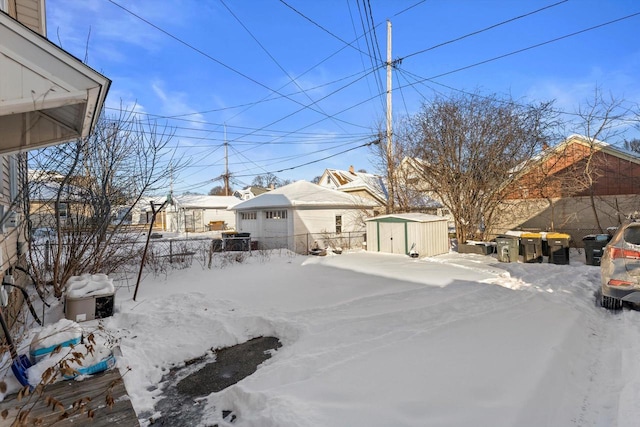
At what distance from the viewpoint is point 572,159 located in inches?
602

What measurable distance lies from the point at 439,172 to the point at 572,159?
6171 mm

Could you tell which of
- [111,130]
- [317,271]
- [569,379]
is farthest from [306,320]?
[111,130]

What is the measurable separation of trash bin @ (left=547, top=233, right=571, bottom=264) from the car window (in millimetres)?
6022

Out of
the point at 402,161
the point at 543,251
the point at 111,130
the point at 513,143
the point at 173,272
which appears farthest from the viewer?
the point at 402,161

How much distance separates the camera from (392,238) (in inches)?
535

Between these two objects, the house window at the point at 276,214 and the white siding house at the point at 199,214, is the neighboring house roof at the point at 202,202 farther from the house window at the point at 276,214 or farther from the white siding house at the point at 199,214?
the house window at the point at 276,214

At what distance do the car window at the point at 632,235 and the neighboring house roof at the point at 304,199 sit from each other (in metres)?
13.7

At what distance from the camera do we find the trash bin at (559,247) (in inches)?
429

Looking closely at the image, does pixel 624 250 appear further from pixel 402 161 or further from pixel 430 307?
pixel 402 161

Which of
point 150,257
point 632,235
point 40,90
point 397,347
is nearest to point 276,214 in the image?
point 150,257

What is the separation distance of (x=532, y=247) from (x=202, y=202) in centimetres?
3135

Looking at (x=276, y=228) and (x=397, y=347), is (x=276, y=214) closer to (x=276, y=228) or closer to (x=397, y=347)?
(x=276, y=228)

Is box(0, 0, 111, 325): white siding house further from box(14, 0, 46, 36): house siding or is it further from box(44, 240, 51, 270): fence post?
box(44, 240, 51, 270): fence post

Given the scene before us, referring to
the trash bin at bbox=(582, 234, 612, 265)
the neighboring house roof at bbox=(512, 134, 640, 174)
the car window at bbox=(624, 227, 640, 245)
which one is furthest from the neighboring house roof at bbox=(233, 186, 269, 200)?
the car window at bbox=(624, 227, 640, 245)
